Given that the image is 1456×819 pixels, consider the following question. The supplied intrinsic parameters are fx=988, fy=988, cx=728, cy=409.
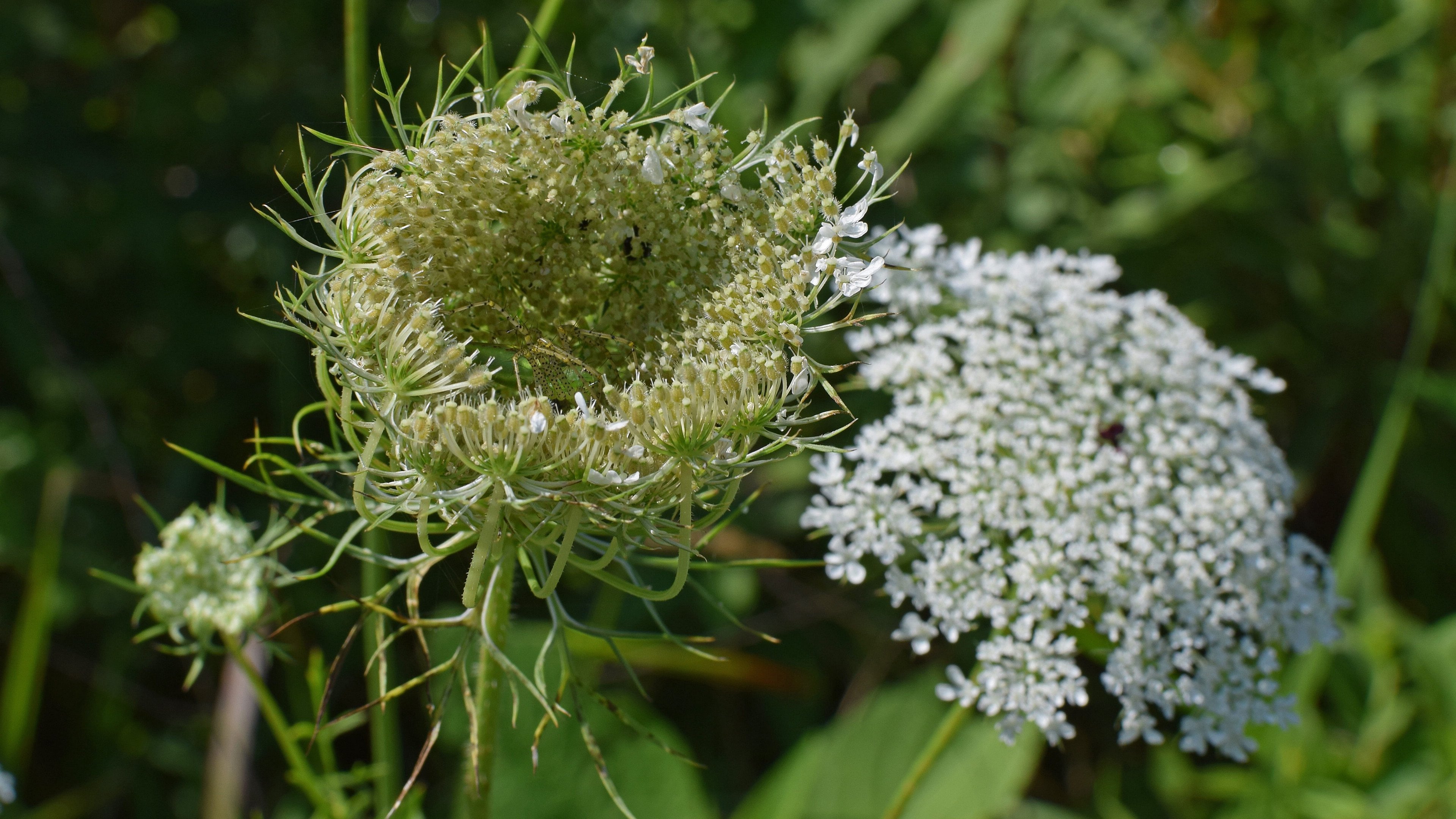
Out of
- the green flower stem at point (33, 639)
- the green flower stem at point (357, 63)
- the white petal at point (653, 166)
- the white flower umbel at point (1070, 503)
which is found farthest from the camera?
the green flower stem at point (33, 639)

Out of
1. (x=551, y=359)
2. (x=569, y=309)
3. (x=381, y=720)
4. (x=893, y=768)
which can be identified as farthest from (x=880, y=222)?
(x=381, y=720)

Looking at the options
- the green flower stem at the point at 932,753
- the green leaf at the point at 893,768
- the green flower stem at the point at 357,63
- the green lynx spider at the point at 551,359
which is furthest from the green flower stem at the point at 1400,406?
the green flower stem at the point at 357,63

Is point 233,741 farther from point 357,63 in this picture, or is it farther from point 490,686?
point 357,63

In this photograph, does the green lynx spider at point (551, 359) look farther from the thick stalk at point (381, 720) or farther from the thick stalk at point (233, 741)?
the thick stalk at point (233, 741)

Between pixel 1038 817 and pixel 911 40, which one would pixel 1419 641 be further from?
pixel 911 40

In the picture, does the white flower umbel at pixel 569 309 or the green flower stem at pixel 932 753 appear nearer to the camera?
the white flower umbel at pixel 569 309

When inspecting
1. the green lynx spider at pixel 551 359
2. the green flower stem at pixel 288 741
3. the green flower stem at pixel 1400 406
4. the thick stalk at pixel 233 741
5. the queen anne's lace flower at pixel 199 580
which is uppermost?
the green flower stem at pixel 1400 406
